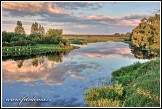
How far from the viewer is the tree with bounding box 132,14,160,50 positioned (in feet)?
46.5

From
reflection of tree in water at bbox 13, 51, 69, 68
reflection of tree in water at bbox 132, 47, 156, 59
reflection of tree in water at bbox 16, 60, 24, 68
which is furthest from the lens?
reflection of tree in water at bbox 132, 47, 156, 59

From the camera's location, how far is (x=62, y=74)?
1256 cm

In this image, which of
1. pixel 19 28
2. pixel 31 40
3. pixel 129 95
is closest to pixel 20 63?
pixel 31 40

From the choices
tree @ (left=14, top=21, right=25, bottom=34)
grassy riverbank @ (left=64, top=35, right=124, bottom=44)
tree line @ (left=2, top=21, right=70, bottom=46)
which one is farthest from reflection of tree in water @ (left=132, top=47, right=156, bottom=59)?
tree @ (left=14, top=21, right=25, bottom=34)

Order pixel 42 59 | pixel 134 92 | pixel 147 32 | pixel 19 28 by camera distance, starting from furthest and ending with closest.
→ pixel 147 32 → pixel 42 59 → pixel 19 28 → pixel 134 92

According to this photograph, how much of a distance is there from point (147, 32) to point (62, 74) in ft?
19.6

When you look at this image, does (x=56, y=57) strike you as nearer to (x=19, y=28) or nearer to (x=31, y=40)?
(x=31, y=40)

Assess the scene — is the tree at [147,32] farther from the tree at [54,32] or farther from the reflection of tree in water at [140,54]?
the tree at [54,32]

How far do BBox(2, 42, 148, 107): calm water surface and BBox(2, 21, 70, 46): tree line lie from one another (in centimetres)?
123

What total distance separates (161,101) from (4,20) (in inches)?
254

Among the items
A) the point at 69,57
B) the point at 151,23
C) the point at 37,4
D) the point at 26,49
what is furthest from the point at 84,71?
the point at 151,23

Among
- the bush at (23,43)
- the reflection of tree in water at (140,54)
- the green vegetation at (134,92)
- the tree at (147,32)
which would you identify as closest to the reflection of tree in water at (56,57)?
the bush at (23,43)

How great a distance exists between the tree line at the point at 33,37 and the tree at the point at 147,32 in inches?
163

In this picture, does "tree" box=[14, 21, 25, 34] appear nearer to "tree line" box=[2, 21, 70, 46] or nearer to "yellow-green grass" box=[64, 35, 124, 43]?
"tree line" box=[2, 21, 70, 46]
